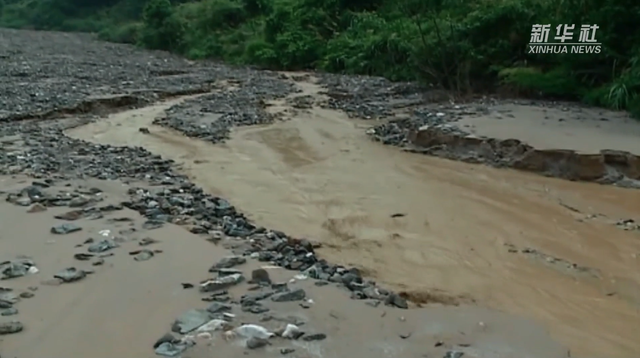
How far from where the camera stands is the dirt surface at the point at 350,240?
12.6ft

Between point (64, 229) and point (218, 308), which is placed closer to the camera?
point (218, 308)

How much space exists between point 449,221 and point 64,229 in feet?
11.1

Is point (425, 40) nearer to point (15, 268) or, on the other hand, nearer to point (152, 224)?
point (152, 224)

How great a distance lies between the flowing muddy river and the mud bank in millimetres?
188

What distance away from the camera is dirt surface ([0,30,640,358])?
3834 mm

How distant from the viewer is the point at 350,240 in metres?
5.96

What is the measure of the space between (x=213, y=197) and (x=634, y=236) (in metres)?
3.96

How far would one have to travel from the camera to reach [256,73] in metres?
21.5

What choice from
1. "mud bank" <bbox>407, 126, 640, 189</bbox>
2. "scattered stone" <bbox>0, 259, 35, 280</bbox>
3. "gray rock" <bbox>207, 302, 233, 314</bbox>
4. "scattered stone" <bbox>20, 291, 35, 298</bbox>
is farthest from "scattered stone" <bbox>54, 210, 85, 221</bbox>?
"mud bank" <bbox>407, 126, 640, 189</bbox>

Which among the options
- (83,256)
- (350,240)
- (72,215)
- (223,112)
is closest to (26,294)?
(83,256)

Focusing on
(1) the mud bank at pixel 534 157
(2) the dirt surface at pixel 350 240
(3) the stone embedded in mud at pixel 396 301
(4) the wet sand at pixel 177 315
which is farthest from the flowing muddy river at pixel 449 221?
(4) the wet sand at pixel 177 315

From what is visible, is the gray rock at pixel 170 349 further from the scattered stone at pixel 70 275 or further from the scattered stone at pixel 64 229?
the scattered stone at pixel 64 229

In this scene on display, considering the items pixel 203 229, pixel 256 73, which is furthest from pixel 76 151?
pixel 256 73

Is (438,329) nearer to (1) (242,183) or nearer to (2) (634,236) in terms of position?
(2) (634,236)
